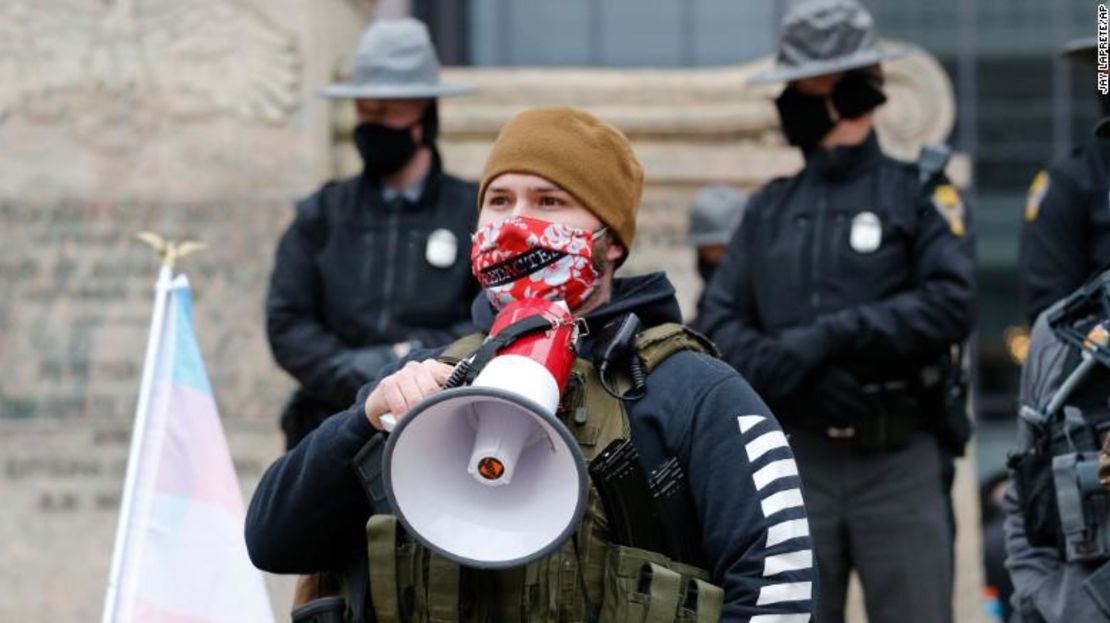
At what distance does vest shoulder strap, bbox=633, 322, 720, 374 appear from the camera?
391cm

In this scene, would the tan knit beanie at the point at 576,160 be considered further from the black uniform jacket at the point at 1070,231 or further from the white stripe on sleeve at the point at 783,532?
the black uniform jacket at the point at 1070,231

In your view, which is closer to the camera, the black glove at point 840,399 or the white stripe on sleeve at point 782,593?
the white stripe on sleeve at point 782,593

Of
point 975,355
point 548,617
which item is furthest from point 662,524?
point 975,355

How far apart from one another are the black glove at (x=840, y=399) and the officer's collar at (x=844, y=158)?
0.66 metres

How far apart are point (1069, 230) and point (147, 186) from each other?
3.90 metres

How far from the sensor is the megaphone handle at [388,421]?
3773 mm

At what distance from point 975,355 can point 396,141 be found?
1581 cm

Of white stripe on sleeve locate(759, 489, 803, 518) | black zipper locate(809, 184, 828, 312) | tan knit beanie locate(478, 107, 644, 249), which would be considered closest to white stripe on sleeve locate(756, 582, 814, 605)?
white stripe on sleeve locate(759, 489, 803, 518)

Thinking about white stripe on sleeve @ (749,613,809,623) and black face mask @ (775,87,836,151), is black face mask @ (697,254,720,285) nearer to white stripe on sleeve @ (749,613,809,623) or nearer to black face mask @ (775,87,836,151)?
black face mask @ (775,87,836,151)

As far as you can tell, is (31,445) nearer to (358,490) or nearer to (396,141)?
(396,141)

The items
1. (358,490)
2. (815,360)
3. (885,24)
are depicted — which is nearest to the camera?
(358,490)

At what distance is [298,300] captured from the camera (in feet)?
23.3

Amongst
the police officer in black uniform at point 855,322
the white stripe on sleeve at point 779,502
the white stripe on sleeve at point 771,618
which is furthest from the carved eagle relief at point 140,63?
the white stripe on sleeve at point 771,618

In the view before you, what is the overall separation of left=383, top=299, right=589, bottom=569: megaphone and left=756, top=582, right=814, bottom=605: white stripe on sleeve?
1.15 ft
